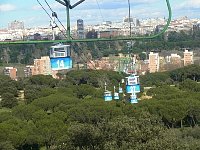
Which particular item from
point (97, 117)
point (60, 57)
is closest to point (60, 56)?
point (60, 57)

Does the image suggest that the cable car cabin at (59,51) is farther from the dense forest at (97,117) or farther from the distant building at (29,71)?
the distant building at (29,71)

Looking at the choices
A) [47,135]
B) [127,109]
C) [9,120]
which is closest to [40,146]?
[47,135]

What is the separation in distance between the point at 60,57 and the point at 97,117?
1739 cm

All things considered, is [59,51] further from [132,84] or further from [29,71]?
→ [29,71]

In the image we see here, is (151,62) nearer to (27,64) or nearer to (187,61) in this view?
(187,61)

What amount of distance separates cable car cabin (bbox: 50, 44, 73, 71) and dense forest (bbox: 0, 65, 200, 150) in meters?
4.25

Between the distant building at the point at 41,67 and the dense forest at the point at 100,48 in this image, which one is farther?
the dense forest at the point at 100,48

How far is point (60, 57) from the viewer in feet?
19.5

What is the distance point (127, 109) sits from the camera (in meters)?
23.8

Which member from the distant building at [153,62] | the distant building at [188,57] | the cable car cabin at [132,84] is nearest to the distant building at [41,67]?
the distant building at [153,62]

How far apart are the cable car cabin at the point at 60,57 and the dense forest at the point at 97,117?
4.25 m

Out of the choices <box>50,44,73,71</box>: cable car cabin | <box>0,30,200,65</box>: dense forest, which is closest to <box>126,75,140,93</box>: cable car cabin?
<box>50,44,73,71</box>: cable car cabin

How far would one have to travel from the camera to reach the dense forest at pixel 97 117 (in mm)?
11312

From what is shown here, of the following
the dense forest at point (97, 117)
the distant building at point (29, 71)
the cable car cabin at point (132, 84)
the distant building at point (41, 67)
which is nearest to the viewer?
the cable car cabin at point (132, 84)
